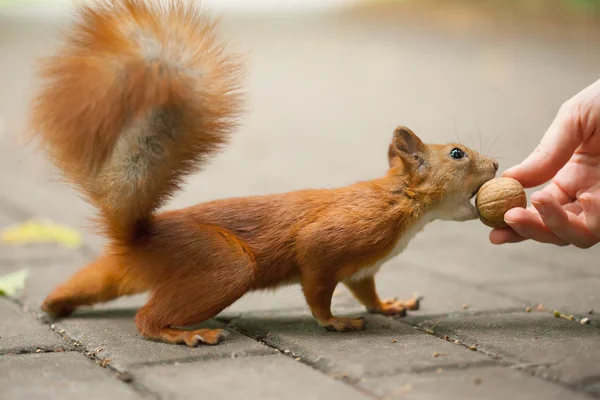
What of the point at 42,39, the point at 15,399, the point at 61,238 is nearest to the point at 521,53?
the point at 42,39

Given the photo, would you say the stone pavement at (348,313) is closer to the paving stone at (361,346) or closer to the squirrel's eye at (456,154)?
the paving stone at (361,346)

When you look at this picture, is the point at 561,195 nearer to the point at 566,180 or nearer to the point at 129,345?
the point at 566,180

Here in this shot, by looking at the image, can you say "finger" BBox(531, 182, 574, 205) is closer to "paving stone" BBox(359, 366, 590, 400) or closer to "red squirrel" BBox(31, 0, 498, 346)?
"red squirrel" BBox(31, 0, 498, 346)

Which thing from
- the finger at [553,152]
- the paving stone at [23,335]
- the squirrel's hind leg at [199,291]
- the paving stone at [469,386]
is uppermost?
the finger at [553,152]

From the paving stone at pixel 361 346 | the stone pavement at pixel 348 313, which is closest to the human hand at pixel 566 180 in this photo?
the stone pavement at pixel 348 313

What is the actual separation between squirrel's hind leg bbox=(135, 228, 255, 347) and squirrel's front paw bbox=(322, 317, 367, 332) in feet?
1.05

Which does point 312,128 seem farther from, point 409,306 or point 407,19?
point 407,19

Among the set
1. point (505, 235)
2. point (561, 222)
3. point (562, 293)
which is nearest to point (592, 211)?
point (561, 222)

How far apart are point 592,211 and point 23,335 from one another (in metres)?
1.85

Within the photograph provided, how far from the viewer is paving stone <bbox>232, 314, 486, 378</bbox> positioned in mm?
2359

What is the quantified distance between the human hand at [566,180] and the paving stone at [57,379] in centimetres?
135

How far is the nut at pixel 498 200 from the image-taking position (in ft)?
9.32

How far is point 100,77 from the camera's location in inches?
90.6

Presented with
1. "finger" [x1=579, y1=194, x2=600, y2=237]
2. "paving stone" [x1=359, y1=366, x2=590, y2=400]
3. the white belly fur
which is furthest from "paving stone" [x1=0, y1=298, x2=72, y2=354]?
"finger" [x1=579, y1=194, x2=600, y2=237]
